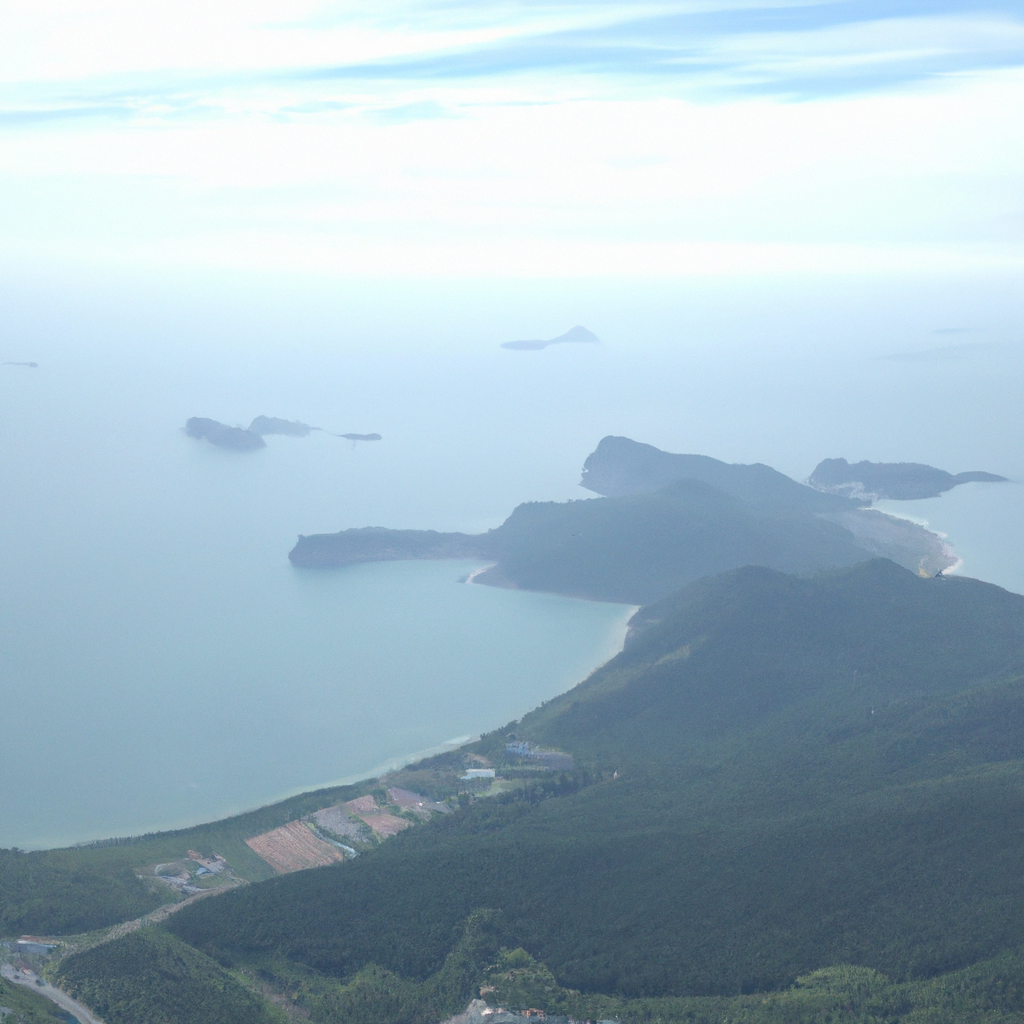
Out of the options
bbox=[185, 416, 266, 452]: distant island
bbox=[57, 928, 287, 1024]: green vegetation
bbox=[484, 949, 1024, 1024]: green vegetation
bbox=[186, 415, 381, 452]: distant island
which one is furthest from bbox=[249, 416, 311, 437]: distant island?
bbox=[484, 949, 1024, 1024]: green vegetation

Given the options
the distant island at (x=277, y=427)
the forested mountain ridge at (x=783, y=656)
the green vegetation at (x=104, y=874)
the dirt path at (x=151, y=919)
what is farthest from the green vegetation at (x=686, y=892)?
the distant island at (x=277, y=427)

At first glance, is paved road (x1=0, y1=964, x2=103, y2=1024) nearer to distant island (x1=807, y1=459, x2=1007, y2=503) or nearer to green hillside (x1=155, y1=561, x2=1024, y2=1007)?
green hillside (x1=155, y1=561, x2=1024, y2=1007)

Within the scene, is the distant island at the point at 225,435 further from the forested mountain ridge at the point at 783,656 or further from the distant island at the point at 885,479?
the forested mountain ridge at the point at 783,656

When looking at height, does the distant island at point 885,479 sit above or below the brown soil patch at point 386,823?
above

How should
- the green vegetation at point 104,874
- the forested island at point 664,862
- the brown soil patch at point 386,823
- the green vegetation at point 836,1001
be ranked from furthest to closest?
the brown soil patch at point 386,823 < the green vegetation at point 104,874 < the forested island at point 664,862 < the green vegetation at point 836,1001

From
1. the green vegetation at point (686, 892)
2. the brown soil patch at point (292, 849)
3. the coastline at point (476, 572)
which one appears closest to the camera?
the green vegetation at point (686, 892)

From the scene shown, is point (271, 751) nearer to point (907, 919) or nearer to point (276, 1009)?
point (276, 1009)
